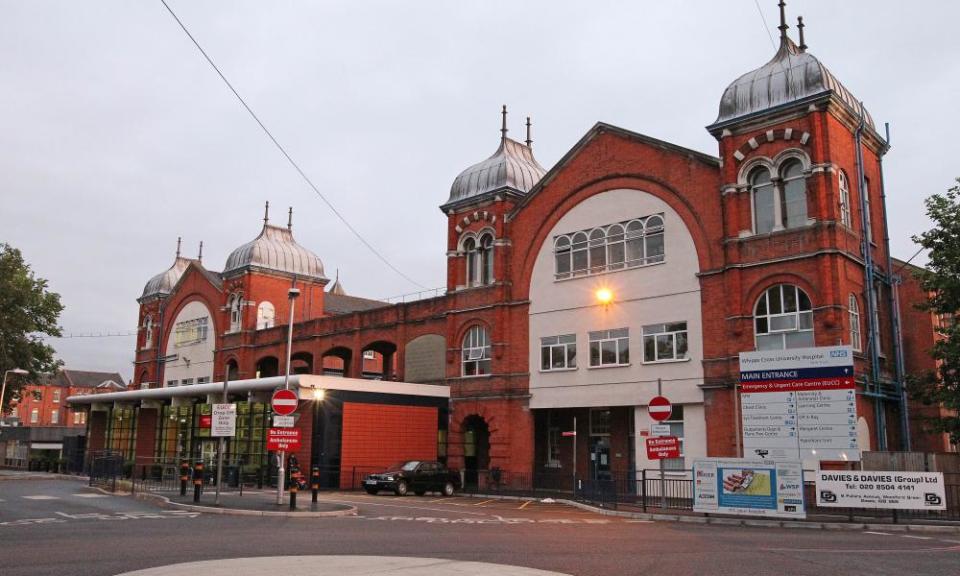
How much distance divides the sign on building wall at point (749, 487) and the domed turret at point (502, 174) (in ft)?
59.2

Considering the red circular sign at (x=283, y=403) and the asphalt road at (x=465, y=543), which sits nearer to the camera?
the asphalt road at (x=465, y=543)

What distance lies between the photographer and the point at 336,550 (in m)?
12.9

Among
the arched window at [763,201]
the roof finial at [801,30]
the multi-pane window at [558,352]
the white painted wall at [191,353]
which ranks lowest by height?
the multi-pane window at [558,352]

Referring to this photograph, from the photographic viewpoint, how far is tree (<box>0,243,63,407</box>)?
5225 centimetres

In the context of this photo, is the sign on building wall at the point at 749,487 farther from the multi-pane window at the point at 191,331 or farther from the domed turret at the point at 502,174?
the multi-pane window at the point at 191,331

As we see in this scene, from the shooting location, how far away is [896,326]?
28.7m

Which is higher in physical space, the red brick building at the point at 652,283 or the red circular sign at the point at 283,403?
the red brick building at the point at 652,283

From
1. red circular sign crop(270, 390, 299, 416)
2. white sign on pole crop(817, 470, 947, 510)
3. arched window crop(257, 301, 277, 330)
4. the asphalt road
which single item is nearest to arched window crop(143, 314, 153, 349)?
arched window crop(257, 301, 277, 330)

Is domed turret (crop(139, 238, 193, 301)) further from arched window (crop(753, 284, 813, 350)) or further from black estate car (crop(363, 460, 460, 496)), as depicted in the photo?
arched window (crop(753, 284, 813, 350))

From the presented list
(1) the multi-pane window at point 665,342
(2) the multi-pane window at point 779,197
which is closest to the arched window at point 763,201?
(2) the multi-pane window at point 779,197

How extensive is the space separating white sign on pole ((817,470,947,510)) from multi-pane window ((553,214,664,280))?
11.7 meters

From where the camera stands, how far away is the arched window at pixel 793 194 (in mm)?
26969

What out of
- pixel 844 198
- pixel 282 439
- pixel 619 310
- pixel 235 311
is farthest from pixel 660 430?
pixel 235 311

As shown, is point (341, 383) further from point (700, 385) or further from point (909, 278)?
point (909, 278)
